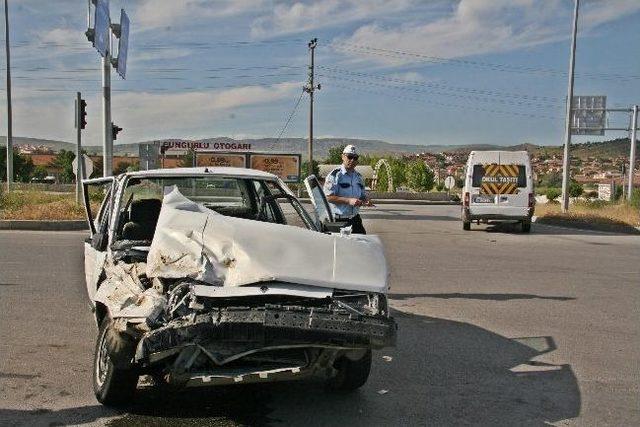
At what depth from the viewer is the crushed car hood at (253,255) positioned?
13.5 ft

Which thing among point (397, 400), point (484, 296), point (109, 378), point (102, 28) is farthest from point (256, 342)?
point (102, 28)

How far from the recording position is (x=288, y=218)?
6.21m

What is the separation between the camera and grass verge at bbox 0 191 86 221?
741 inches

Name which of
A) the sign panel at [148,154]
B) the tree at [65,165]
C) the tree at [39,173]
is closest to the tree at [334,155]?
the tree at [65,165]

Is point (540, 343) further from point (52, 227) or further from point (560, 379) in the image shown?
point (52, 227)

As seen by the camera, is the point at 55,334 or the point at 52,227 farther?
the point at 52,227

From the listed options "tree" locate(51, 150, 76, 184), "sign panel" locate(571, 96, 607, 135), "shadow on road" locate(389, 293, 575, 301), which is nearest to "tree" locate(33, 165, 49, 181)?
"tree" locate(51, 150, 76, 184)

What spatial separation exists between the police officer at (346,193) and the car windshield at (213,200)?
4.92 feet

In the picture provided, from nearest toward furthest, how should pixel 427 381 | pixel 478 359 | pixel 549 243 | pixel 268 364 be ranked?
pixel 268 364 → pixel 427 381 → pixel 478 359 → pixel 549 243

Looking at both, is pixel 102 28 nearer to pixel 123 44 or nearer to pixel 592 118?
pixel 123 44

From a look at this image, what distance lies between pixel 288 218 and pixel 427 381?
73.4 inches

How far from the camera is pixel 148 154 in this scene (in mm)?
24891

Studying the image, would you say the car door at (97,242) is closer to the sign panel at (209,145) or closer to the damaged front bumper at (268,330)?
the damaged front bumper at (268,330)

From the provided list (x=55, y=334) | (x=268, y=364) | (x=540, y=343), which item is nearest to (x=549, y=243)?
(x=540, y=343)
